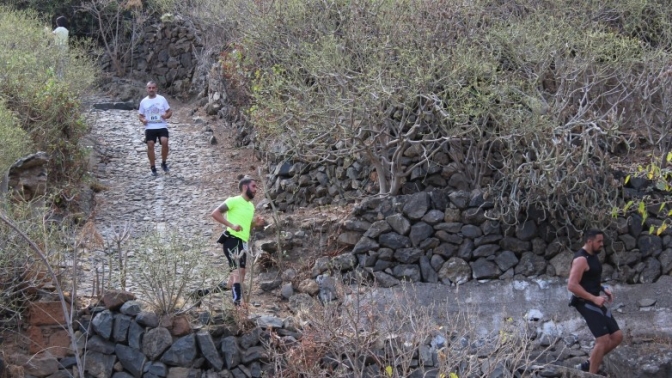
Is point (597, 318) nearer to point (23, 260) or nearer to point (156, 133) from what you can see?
point (23, 260)

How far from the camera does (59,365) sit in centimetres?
921

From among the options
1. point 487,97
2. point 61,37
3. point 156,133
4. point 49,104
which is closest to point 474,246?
point 487,97

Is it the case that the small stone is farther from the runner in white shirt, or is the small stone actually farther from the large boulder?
the runner in white shirt

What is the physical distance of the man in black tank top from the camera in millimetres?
8922

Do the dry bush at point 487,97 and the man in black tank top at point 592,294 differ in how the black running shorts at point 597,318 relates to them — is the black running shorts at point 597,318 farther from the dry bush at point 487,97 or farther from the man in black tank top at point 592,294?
the dry bush at point 487,97

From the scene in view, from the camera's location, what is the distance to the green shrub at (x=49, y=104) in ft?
42.3

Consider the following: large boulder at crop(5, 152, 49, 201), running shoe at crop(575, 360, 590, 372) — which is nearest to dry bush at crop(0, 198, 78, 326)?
large boulder at crop(5, 152, 49, 201)

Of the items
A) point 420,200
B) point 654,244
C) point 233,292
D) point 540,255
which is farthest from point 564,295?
point 233,292

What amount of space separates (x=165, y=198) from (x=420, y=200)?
3987 mm

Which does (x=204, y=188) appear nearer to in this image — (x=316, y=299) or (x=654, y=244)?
(x=316, y=299)

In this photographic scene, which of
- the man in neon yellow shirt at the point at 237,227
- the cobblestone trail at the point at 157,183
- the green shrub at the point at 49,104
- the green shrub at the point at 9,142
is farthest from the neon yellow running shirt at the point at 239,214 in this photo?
the green shrub at the point at 49,104

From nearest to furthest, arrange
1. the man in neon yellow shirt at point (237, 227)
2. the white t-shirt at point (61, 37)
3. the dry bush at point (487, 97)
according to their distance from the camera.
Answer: the man in neon yellow shirt at point (237, 227) < the dry bush at point (487, 97) < the white t-shirt at point (61, 37)

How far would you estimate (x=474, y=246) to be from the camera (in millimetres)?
10844

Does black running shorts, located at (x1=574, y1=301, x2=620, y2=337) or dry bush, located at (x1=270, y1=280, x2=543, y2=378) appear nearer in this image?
dry bush, located at (x1=270, y1=280, x2=543, y2=378)
